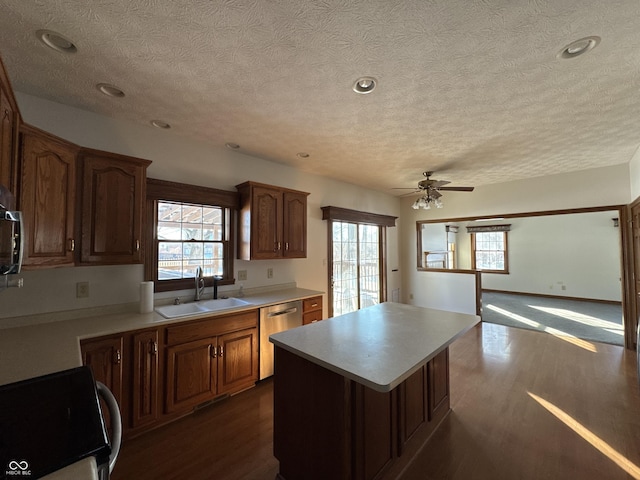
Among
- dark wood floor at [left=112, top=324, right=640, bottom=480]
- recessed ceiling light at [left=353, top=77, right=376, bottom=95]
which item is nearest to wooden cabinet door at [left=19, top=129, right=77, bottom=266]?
dark wood floor at [left=112, top=324, right=640, bottom=480]

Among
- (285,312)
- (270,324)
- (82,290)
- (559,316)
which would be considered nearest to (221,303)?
(270,324)

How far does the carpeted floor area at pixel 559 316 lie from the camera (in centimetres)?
442

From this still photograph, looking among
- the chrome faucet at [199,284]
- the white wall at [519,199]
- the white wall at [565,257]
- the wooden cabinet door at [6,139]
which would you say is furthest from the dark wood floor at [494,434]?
the white wall at [565,257]

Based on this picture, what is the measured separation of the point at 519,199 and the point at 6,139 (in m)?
5.96

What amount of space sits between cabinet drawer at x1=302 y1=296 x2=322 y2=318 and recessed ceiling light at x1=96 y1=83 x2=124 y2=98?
2.53 metres

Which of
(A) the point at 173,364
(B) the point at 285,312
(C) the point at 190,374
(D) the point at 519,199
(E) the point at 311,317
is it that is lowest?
(C) the point at 190,374

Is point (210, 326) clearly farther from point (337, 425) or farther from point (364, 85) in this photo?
point (364, 85)

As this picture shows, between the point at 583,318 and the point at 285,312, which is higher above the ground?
the point at 285,312

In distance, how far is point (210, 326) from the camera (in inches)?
92.7

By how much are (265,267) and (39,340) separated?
210cm

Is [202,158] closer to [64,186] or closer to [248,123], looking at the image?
[248,123]

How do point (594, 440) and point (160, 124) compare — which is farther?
point (160, 124)

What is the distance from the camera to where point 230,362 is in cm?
250

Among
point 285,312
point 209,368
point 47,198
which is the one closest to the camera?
point 47,198
